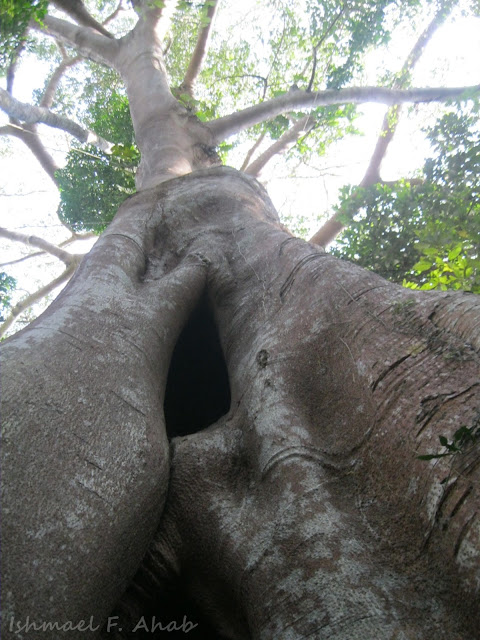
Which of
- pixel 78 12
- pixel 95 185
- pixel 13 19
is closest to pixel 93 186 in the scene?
pixel 95 185

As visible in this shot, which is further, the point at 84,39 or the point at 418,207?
the point at 84,39

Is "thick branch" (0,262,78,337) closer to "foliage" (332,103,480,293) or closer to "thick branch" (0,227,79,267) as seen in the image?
"thick branch" (0,227,79,267)

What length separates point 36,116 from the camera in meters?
4.19

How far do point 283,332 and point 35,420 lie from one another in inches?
35.8

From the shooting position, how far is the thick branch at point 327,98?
4.83 meters

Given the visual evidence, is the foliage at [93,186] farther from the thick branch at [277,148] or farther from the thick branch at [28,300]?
the thick branch at [277,148]

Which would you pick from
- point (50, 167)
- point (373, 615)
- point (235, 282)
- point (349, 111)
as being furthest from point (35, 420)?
point (50, 167)

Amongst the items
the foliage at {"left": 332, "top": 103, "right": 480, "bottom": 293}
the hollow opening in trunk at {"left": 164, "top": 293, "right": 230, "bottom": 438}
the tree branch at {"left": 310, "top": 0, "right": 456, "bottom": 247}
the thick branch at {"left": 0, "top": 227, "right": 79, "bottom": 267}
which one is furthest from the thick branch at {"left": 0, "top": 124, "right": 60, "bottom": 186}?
the hollow opening in trunk at {"left": 164, "top": 293, "right": 230, "bottom": 438}

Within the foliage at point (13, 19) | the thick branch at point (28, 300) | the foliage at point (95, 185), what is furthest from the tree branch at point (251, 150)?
the foliage at point (13, 19)

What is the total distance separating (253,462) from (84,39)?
5.75m

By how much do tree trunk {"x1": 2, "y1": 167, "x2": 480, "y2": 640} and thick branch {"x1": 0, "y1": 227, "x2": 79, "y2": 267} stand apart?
4.96m

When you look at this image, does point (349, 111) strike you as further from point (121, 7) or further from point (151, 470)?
point (151, 470)

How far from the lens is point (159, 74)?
4.85m

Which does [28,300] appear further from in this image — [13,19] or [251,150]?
[13,19]
